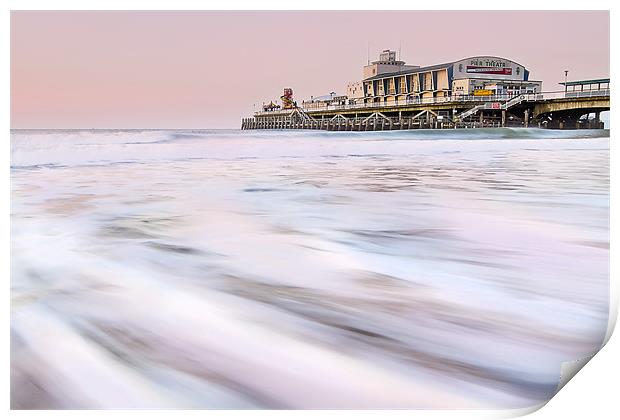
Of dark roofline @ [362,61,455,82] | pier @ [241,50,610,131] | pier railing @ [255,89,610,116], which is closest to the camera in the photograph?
pier railing @ [255,89,610,116]

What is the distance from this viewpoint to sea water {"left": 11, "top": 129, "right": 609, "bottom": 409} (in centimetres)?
108

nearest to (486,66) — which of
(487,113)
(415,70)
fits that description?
(415,70)

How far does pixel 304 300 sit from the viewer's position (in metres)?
1.50

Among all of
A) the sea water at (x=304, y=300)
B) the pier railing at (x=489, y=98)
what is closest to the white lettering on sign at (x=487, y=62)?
the pier railing at (x=489, y=98)

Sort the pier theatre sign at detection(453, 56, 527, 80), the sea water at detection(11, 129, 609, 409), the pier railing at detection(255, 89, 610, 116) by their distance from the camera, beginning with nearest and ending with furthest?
the sea water at detection(11, 129, 609, 409)
the pier railing at detection(255, 89, 610, 116)
the pier theatre sign at detection(453, 56, 527, 80)

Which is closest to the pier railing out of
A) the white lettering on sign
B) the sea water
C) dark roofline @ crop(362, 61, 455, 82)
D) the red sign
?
dark roofline @ crop(362, 61, 455, 82)

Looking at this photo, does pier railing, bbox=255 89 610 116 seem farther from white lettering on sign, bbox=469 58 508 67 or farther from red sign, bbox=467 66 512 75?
white lettering on sign, bbox=469 58 508 67

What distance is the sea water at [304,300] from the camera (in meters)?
1.08

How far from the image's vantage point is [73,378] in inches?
43.3

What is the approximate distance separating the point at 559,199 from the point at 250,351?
2258mm

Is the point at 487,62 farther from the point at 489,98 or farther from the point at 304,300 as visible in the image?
the point at 304,300

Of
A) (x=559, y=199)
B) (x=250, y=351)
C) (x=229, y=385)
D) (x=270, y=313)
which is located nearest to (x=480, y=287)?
(x=270, y=313)
